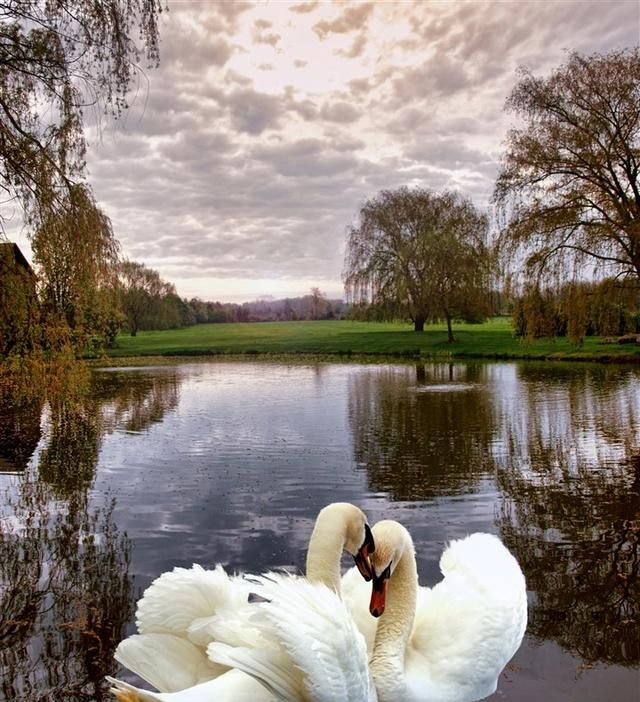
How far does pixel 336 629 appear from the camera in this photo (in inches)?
117

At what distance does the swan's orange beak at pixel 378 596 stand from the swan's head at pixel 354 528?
60mm

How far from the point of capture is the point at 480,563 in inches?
167

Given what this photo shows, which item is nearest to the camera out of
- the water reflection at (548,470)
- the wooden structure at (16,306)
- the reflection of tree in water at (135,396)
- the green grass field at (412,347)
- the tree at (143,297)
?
the water reflection at (548,470)

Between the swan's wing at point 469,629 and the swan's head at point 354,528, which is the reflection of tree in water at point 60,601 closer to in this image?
the swan's head at point 354,528

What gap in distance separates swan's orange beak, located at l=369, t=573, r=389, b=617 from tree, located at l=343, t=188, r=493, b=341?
39.7m

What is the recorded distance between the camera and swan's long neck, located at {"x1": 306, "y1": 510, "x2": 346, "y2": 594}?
3680 mm

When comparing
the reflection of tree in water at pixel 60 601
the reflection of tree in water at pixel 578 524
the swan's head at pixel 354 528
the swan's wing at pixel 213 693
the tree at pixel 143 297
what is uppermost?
the tree at pixel 143 297

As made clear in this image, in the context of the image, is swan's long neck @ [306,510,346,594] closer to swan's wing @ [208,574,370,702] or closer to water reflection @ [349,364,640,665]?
swan's wing @ [208,574,370,702]

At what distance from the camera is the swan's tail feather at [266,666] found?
2.90 meters

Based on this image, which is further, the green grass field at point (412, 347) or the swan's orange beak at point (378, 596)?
the green grass field at point (412, 347)

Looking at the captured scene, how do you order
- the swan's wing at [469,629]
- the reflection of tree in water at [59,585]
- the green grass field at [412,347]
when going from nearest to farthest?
1. the swan's wing at [469,629]
2. the reflection of tree in water at [59,585]
3. the green grass field at [412,347]

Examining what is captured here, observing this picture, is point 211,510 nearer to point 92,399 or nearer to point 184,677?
point 184,677

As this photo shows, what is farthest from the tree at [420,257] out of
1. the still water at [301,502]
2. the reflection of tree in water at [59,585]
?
the reflection of tree in water at [59,585]

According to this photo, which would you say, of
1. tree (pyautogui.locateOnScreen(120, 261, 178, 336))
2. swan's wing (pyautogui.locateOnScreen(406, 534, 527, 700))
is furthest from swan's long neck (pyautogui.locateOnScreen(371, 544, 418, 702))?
tree (pyautogui.locateOnScreen(120, 261, 178, 336))
